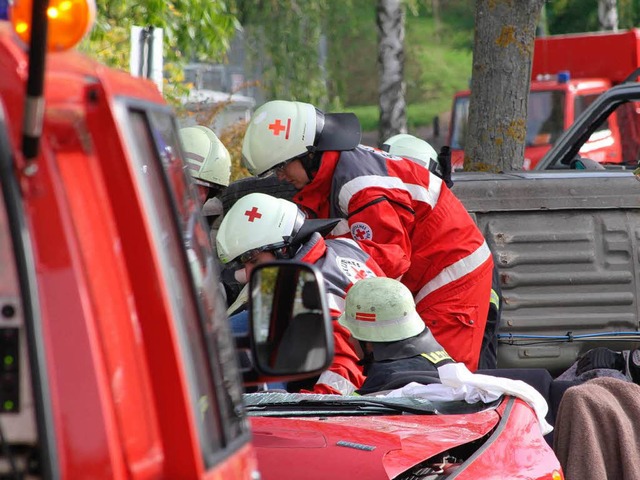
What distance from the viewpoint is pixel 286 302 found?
2.47m

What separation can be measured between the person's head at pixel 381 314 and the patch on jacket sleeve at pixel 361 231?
1089 millimetres

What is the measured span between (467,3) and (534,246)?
31.3 meters

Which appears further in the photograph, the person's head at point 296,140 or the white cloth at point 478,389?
the person's head at point 296,140

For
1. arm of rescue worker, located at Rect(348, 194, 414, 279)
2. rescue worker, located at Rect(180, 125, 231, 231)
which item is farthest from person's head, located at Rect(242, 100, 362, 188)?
rescue worker, located at Rect(180, 125, 231, 231)

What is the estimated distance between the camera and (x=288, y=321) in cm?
248

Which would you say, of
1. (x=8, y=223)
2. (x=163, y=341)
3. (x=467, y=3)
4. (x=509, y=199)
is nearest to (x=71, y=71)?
(x=8, y=223)

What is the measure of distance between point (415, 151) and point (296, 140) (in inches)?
53.7

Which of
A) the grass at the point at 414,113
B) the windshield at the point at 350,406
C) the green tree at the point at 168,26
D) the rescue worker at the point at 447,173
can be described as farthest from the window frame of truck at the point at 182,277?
the grass at the point at 414,113

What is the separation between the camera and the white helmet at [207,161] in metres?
6.64

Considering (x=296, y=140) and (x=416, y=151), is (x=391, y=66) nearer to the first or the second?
(x=416, y=151)

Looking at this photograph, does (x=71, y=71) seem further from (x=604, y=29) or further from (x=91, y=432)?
(x=604, y=29)

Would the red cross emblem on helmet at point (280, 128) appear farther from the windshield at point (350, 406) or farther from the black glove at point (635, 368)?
the windshield at point (350, 406)

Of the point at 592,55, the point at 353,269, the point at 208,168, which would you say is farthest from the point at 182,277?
the point at 592,55

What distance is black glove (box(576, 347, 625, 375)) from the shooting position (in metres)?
5.45
